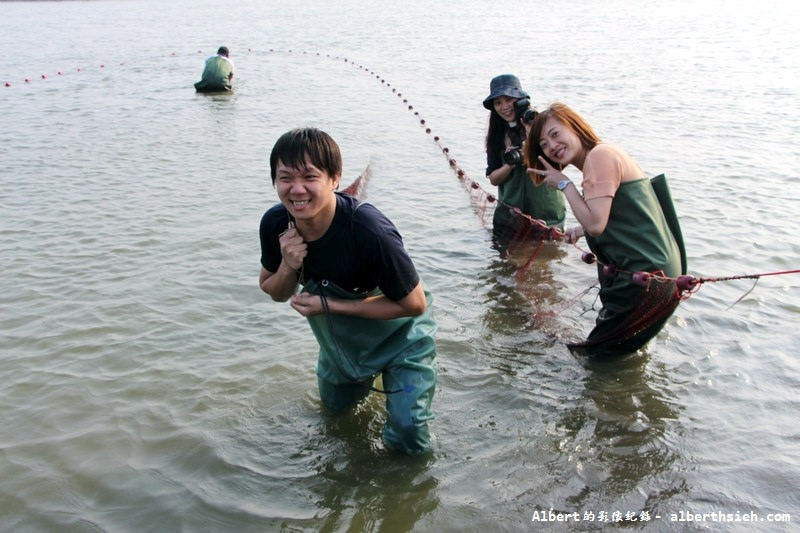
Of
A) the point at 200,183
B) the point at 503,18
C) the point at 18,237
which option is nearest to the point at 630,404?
the point at 18,237

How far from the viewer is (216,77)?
17.1 metres

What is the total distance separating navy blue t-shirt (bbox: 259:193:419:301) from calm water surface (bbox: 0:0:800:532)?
1.15 meters

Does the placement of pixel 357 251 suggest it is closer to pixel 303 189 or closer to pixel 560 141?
pixel 303 189

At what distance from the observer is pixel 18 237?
7.66 m

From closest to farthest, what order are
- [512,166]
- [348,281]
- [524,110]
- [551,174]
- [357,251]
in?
[357,251] < [348,281] < [551,174] < [524,110] < [512,166]

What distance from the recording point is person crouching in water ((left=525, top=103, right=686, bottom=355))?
158 inches

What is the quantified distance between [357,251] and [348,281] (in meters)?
0.20

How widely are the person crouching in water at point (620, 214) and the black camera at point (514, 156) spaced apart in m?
1.50

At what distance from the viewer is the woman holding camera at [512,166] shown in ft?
19.2

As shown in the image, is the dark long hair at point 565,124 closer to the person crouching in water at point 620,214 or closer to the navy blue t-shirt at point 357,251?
the person crouching in water at point 620,214

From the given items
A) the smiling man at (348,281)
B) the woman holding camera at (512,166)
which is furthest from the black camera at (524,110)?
the smiling man at (348,281)

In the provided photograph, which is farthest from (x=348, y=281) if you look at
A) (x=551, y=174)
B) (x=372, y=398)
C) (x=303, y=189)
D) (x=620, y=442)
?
(x=620, y=442)

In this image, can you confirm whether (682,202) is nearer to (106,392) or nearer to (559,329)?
(559,329)

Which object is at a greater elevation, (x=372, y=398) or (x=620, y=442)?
(x=620, y=442)
